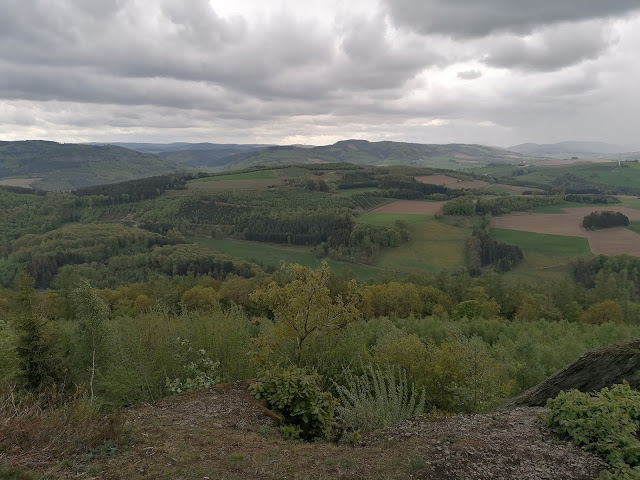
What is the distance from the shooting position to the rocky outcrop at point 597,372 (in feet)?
39.1

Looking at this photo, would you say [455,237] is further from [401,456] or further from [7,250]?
[7,250]

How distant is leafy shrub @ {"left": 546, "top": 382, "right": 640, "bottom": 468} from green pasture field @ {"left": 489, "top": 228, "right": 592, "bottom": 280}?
282ft

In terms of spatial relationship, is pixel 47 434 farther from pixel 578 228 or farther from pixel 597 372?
pixel 578 228

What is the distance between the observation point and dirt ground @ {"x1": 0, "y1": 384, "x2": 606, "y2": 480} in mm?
8219

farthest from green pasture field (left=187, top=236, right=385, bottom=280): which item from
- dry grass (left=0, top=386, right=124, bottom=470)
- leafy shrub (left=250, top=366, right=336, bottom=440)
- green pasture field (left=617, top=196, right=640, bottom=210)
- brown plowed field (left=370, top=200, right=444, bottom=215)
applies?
green pasture field (left=617, top=196, right=640, bottom=210)

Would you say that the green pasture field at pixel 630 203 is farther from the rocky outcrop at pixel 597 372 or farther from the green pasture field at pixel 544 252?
the rocky outcrop at pixel 597 372

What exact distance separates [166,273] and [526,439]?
358ft

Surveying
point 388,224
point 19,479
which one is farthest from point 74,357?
point 388,224

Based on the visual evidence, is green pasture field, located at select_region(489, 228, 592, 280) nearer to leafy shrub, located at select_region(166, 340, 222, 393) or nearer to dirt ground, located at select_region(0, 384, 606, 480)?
leafy shrub, located at select_region(166, 340, 222, 393)

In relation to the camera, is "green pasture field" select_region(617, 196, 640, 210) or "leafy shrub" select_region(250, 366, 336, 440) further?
"green pasture field" select_region(617, 196, 640, 210)

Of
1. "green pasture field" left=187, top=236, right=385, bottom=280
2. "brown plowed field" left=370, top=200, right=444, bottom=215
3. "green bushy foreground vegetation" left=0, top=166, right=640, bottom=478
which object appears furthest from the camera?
"brown plowed field" left=370, top=200, right=444, bottom=215

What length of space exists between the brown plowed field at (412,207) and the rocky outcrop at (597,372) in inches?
5186

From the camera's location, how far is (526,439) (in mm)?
9594

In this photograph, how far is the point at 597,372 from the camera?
12547 mm
